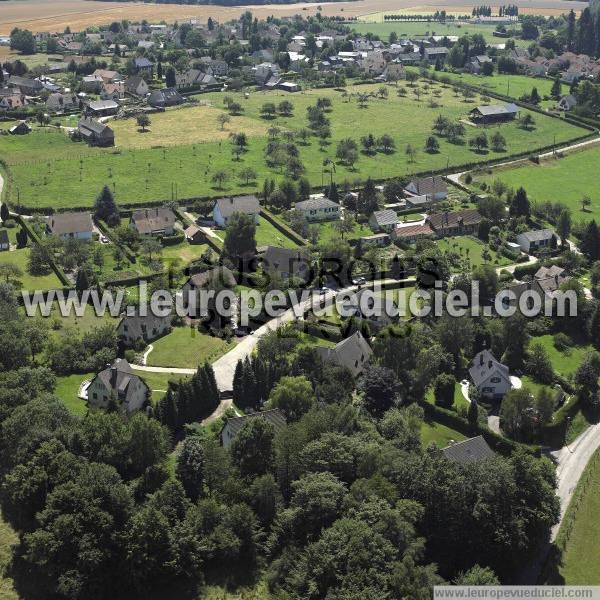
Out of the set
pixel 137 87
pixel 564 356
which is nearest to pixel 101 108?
pixel 137 87

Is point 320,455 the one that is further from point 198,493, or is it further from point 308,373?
point 308,373

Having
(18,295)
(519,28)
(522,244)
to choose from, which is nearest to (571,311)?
(522,244)

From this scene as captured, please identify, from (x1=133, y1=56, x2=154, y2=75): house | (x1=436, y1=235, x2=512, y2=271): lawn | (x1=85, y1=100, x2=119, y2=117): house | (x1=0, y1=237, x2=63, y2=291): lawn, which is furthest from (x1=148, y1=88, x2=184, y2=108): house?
(x1=436, y1=235, x2=512, y2=271): lawn

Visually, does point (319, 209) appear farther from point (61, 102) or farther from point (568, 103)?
point (568, 103)

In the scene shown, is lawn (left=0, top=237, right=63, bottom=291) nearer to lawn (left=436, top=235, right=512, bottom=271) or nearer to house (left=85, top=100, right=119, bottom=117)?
lawn (left=436, top=235, right=512, bottom=271)

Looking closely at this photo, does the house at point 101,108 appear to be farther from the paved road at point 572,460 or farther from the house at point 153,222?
the paved road at point 572,460

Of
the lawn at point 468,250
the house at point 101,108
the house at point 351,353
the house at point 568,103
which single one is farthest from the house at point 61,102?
the house at point 351,353
